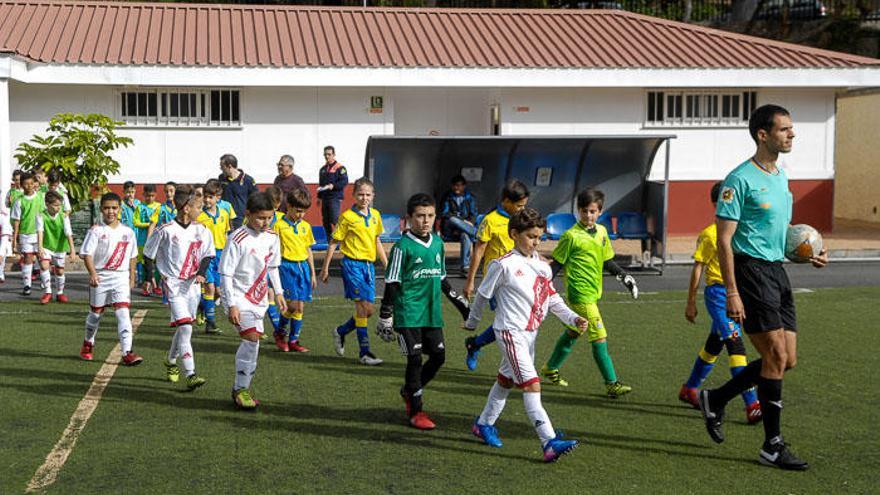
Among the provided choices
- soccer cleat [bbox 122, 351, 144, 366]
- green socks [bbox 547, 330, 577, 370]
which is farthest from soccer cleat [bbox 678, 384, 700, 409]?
soccer cleat [bbox 122, 351, 144, 366]

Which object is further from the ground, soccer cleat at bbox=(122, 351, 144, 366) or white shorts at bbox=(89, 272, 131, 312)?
white shorts at bbox=(89, 272, 131, 312)

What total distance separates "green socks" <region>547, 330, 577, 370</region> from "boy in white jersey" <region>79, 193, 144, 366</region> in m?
3.83

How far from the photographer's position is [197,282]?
32.9 ft

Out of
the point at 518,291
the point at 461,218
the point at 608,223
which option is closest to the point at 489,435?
the point at 518,291

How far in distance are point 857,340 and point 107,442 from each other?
7776 millimetres

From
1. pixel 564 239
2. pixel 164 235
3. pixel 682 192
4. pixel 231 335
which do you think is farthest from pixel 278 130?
pixel 564 239

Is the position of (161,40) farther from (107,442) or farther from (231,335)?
(107,442)

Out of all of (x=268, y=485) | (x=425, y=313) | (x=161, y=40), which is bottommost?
(x=268, y=485)

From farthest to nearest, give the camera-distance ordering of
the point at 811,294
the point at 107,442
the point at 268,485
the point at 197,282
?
the point at 811,294 < the point at 197,282 < the point at 107,442 < the point at 268,485

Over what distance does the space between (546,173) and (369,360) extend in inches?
403

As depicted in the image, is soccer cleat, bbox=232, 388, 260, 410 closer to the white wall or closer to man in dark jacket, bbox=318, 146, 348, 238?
man in dark jacket, bbox=318, 146, 348, 238

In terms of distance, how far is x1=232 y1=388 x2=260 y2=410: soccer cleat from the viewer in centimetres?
860

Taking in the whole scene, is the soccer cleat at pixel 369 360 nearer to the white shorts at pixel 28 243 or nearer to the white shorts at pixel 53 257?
the white shorts at pixel 53 257

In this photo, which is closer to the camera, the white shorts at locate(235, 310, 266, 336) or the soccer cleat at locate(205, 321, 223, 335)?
the white shorts at locate(235, 310, 266, 336)
